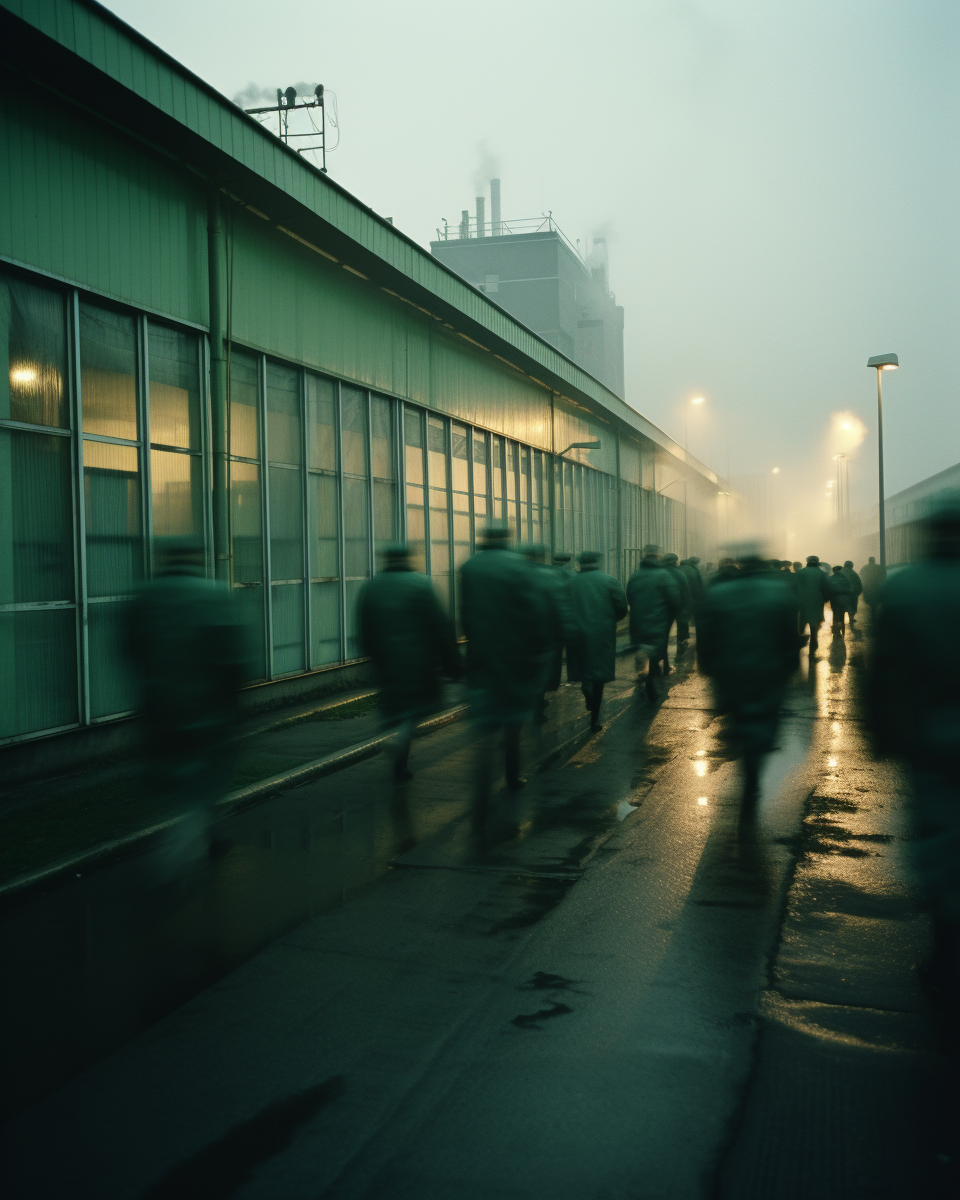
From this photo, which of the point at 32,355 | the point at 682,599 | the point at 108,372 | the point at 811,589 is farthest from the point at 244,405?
the point at 811,589

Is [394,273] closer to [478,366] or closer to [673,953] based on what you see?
[478,366]

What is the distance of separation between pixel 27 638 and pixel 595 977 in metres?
6.21

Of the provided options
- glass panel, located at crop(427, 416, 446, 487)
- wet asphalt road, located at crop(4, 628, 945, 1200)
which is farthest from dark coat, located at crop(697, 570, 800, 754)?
glass panel, located at crop(427, 416, 446, 487)

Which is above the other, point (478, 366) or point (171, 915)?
point (478, 366)

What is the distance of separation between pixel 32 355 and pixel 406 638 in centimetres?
403

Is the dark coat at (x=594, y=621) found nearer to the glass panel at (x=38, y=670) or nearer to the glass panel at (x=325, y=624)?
the glass panel at (x=325, y=624)

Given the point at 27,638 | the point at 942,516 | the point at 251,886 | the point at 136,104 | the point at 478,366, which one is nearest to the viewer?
the point at 942,516

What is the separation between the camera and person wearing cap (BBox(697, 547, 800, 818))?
654 centimetres

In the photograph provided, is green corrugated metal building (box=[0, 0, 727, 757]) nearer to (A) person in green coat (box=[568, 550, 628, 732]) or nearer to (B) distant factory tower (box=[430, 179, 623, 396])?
(A) person in green coat (box=[568, 550, 628, 732])

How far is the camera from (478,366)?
20625 mm

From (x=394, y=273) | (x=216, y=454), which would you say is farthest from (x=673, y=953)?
(x=394, y=273)

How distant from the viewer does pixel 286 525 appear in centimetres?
1334

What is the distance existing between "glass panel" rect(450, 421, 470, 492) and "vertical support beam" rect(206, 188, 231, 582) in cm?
805

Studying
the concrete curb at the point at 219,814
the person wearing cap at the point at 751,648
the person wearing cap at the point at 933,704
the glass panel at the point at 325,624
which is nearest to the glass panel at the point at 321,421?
the glass panel at the point at 325,624
